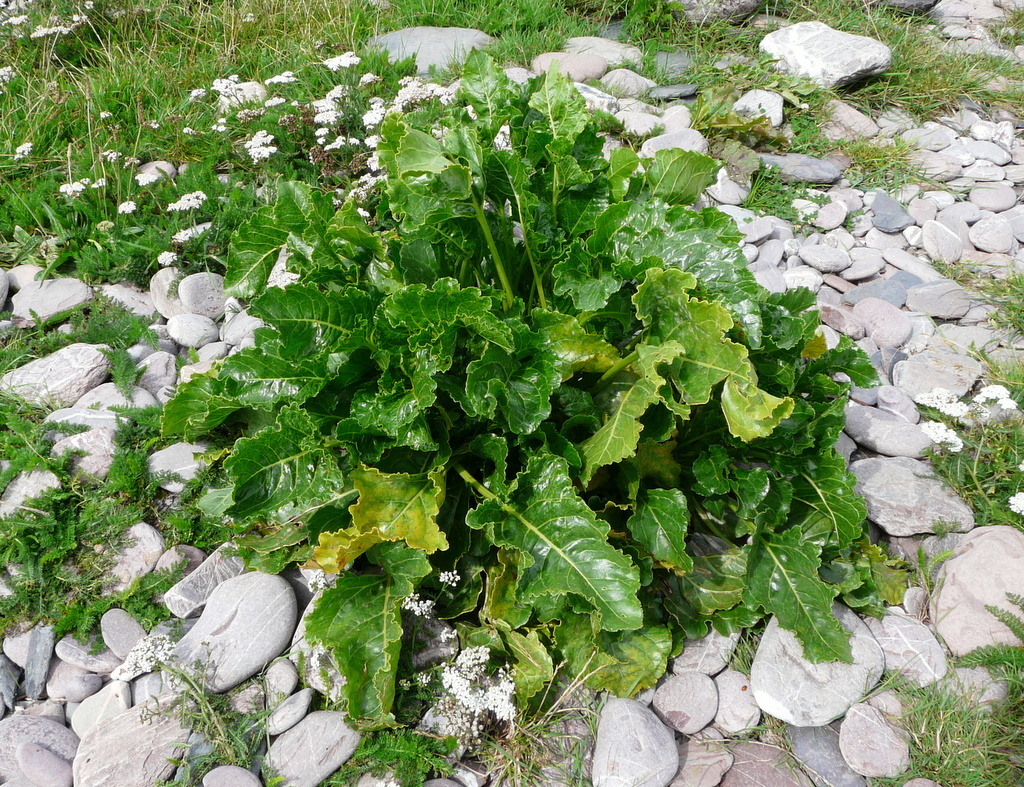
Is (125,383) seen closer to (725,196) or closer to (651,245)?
(651,245)

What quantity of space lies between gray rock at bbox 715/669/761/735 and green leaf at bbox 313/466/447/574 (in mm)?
1107

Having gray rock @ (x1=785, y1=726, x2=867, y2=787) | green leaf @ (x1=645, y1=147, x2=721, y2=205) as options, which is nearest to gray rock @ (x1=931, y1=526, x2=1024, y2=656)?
gray rock @ (x1=785, y1=726, x2=867, y2=787)

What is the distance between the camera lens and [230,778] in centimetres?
221

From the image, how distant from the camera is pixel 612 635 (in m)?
2.44

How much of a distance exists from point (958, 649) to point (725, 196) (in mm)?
2681

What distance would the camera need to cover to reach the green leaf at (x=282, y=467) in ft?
7.23

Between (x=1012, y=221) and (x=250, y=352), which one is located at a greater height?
(x=250, y=352)

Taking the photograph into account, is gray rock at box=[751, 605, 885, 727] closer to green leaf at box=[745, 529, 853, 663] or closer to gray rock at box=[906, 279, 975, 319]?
green leaf at box=[745, 529, 853, 663]

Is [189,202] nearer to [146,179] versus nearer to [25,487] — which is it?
[146,179]

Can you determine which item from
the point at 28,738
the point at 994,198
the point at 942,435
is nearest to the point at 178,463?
the point at 28,738

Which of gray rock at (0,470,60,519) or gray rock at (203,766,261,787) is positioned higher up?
gray rock at (0,470,60,519)

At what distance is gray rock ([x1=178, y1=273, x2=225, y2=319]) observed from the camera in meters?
3.66

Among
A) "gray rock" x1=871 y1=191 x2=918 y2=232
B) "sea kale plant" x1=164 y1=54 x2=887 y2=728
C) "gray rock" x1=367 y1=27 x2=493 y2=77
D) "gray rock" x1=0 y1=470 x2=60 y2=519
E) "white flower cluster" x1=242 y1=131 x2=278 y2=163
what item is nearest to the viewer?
"sea kale plant" x1=164 y1=54 x2=887 y2=728

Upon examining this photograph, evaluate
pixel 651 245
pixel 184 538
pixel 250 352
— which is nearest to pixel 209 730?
pixel 184 538
